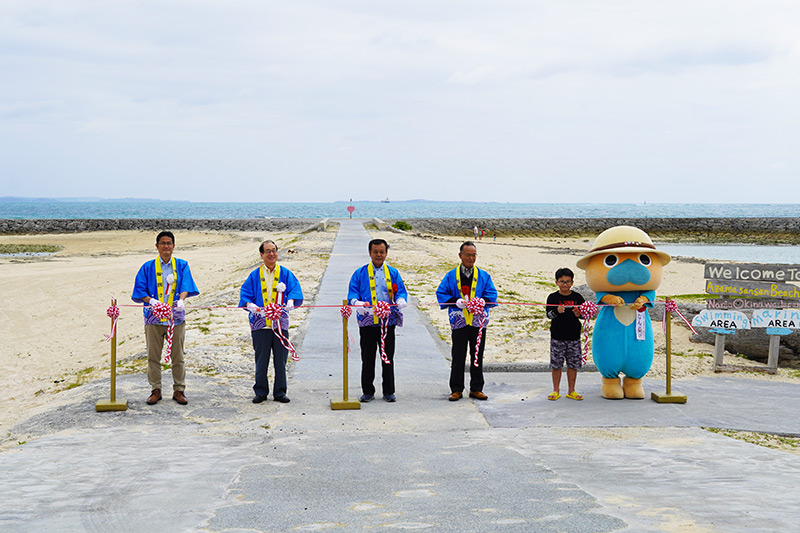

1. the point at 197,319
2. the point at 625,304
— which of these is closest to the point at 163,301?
the point at 625,304

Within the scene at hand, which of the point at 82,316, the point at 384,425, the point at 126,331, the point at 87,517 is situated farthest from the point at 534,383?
the point at 82,316

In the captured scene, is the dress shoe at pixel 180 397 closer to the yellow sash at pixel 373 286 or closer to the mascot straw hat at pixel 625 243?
the yellow sash at pixel 373 286

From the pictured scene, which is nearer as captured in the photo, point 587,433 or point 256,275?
point 587,433

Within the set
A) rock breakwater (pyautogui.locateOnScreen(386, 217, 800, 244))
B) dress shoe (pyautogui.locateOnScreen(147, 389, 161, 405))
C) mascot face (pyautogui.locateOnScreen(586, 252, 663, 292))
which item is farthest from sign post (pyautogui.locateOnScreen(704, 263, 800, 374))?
rock breakwater (pyautogui.locateOnScreen(386, 217, 800, 244))

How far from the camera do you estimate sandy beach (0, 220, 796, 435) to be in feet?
31.3

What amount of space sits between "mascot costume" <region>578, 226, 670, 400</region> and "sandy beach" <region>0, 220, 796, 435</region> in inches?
39.1

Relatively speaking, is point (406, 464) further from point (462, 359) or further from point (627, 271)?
point (627, 271)

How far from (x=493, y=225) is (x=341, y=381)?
56486 mm

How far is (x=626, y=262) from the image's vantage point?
7469 mm

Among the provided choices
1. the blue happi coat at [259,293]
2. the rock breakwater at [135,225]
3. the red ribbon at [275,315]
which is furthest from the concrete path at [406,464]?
the rock breakwater at [135,225]

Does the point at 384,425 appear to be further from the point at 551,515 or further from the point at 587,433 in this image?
the point at 551,515

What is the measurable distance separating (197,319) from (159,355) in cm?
499

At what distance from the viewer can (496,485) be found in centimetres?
500

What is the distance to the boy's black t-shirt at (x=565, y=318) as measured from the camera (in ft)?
24.4
